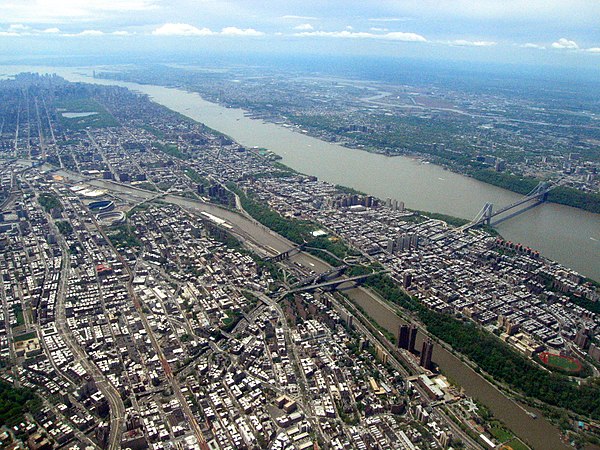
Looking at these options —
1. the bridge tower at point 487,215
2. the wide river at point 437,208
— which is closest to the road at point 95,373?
the wide river at point 437,208

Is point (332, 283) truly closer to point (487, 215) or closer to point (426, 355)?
point (426, 355)

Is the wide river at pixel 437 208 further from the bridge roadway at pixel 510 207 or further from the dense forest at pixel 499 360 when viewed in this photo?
the bridge roadway at pixel 510 207

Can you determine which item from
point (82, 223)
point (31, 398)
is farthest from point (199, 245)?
point (31, 398)

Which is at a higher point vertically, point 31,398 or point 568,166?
point 568,166

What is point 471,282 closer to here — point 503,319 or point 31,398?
point 503,319

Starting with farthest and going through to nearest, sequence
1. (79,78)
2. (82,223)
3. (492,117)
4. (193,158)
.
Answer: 1. (79,78)
2. (492,117)
3. (193,158)
4. (82,223)

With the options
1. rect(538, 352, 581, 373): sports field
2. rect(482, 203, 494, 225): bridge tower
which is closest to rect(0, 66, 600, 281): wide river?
rect(482, 203, 494, 225): bridge tower

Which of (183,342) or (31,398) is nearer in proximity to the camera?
(31,398)
